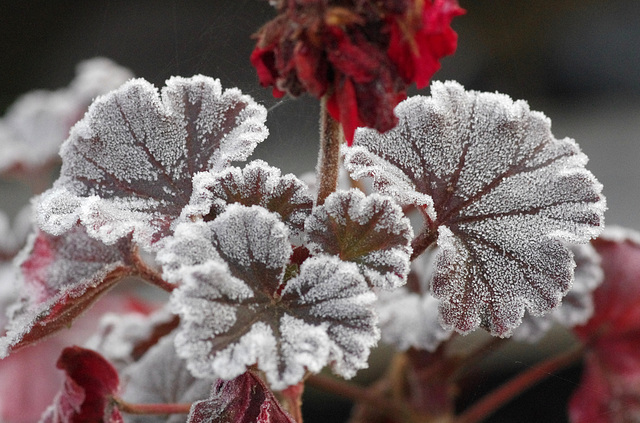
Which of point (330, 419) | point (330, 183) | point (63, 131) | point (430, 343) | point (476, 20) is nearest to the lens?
point (330, 183)

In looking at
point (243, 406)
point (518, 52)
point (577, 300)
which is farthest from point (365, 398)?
point (518, 52)

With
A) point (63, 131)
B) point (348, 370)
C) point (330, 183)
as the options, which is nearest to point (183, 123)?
point (330, 183)

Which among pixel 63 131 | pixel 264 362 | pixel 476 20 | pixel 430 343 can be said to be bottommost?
pixel 264 362

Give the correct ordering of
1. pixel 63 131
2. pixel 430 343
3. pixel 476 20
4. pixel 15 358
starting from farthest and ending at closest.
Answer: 1. pixel 476 20
2. pixel 63 131
3. pixel 15 358
4. pixel 430 343

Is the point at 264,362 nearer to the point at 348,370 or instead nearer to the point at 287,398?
the point at 348,370

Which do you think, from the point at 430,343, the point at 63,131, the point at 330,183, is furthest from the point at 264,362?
the point at 63,131

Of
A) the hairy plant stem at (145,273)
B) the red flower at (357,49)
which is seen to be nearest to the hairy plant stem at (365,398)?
the hairy plant stem at (145,273)

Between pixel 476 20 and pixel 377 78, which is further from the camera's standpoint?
pixel 476 20

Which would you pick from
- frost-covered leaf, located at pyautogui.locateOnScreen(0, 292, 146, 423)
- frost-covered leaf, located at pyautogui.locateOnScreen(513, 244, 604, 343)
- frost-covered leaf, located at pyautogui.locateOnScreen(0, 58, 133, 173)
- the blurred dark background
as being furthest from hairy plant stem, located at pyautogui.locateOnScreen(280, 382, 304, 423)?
the blurred dark background

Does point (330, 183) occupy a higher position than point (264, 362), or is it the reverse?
point (330, 183)
